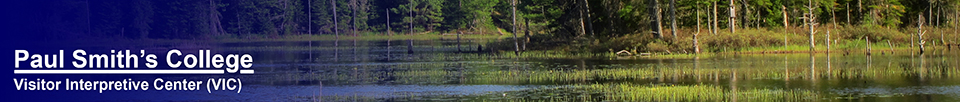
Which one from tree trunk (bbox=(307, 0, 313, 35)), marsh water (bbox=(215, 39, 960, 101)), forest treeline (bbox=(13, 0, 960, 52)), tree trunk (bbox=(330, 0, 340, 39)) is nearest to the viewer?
marsh water (bbox=(215, 39, 960, 101))

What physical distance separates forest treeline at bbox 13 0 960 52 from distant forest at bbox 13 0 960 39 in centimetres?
9

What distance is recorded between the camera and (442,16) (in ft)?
409

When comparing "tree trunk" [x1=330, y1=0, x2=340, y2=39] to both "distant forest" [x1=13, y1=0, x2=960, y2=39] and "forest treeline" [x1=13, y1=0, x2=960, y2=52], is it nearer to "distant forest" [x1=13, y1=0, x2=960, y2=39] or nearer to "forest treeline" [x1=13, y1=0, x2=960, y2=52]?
"forest treeline" [x1=13, y1=0, x2=960, y2=52]

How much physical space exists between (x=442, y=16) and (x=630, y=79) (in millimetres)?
96354

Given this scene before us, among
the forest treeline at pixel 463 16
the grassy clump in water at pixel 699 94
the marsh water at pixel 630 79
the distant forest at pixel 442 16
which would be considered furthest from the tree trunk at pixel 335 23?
the grassy clump in water at pixel 699 94

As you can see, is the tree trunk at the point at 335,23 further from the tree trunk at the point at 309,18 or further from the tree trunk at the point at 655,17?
the tree trunk at the point at 655,17

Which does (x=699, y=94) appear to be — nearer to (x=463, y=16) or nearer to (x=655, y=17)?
(x=655, y=17)

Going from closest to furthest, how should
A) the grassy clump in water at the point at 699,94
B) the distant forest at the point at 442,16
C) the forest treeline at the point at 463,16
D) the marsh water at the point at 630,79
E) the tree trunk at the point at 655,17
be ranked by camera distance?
1. the grassy clump in water at the point at 699,94
2. the marsh water at the point at 630,79
3. the tree trunk at the point at 655,17
4. the forest treeline at the point at 463,16
5. the distant forest at the point at 442,16

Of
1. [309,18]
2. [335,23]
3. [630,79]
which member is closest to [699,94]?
[630,79]

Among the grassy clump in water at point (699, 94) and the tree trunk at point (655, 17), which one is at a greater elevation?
the tree trunk at point (655, 17)

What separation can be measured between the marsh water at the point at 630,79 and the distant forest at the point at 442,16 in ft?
36.8

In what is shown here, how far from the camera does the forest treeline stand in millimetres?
53125

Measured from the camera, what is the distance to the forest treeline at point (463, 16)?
174 ft

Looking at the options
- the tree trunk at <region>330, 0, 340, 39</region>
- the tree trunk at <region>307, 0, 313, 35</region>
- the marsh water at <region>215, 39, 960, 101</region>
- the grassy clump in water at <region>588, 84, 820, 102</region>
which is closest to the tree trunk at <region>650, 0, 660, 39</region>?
the marsh water at <region>215, 39, 960, 101</region>
